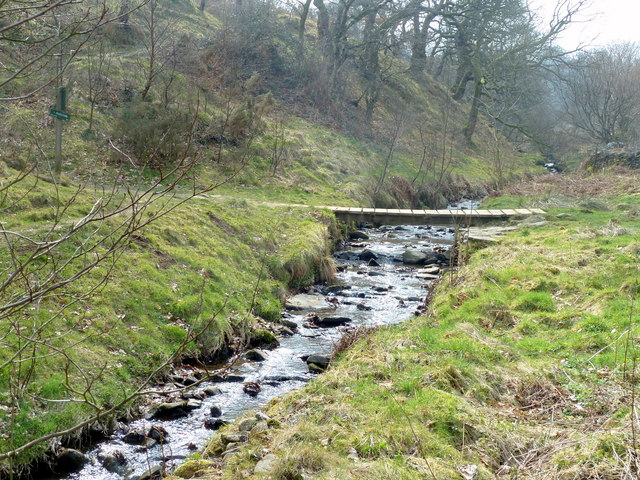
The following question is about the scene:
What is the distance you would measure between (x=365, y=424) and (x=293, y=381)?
273 centimetres

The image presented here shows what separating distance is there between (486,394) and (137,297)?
17.9 ft

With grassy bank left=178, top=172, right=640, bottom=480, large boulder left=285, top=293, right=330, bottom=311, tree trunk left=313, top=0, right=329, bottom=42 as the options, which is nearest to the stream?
large boulder left=285, top=293, right=330, bottom=311

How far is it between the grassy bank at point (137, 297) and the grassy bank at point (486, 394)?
4.06 ft

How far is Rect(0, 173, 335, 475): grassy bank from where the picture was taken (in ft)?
20.5

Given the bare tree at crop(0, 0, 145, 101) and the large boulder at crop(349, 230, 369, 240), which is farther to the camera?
the large boulder at crop(349, 230, 369, 240)

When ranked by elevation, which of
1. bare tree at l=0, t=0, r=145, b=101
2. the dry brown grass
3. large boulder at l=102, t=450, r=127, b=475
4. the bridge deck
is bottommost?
large boulder at l=102, t=450, r=127, b=475

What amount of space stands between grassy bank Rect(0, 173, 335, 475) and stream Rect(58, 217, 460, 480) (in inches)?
22.2

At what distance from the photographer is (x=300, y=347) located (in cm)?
948

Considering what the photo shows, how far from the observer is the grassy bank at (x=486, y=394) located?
4613 millimetres

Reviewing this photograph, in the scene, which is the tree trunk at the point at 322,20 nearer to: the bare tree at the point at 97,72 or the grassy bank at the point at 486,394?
the bare tree at the point at 97,72

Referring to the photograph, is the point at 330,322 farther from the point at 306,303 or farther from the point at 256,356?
the point at 256,356

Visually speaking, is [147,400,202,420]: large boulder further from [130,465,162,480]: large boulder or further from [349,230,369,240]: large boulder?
[349,230,369,240]: large boulder

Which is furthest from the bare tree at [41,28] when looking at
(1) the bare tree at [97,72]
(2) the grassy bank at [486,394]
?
(1) the bare tree at [97,72]

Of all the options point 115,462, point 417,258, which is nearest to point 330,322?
point 115,462
